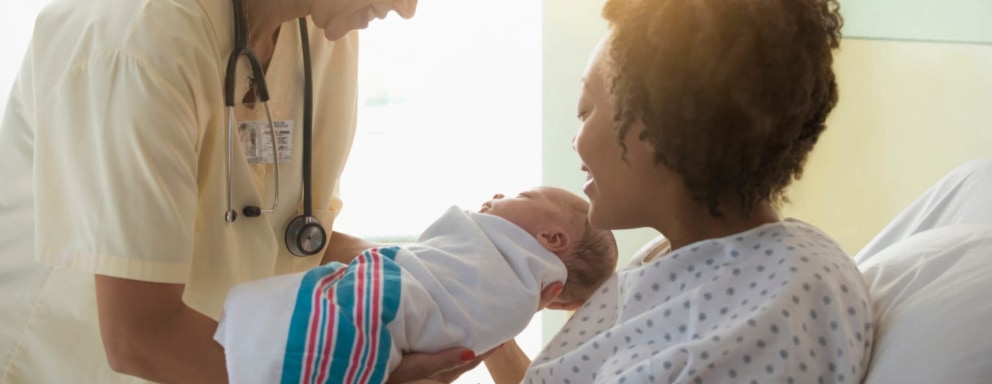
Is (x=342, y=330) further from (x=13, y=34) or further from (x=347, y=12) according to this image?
(x=13, y=34)

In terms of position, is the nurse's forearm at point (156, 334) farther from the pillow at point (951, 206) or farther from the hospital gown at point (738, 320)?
the pillow at point (951, 206)

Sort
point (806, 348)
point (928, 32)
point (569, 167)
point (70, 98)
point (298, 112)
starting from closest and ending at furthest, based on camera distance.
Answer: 1. point (806, 348)
2. point (70, 98)
3. point (298, 112)
4. point (928, 32)
5. point (569, 167)

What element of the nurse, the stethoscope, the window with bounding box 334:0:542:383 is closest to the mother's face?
the nurse

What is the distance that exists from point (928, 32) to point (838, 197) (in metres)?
0.49

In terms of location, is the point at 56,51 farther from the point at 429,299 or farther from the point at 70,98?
the point at 429,299

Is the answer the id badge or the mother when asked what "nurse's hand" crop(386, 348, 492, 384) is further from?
the id badge

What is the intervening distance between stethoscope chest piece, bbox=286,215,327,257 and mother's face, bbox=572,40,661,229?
527 mm

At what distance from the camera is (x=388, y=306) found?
1179 mm

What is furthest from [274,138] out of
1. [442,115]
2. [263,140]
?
[442,115]

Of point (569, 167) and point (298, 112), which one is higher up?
point (298, 112)

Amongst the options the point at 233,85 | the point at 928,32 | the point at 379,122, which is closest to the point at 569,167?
the point at 379,122

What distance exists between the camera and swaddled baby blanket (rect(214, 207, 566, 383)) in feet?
3.74

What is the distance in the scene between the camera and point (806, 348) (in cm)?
103

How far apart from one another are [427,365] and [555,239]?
31cm
